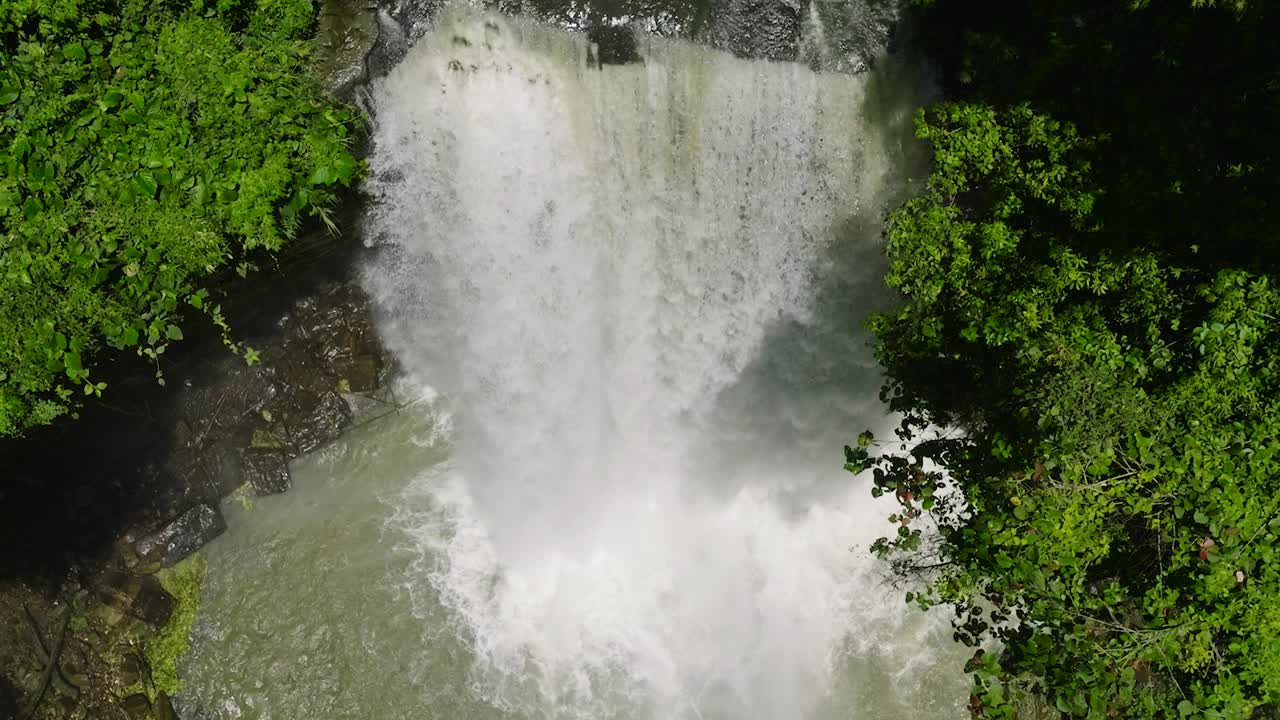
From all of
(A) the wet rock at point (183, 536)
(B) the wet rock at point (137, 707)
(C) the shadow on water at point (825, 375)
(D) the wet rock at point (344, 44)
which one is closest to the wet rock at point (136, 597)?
(A) the wet rock at point (183, 536)

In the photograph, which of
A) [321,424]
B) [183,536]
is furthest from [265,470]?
[183,536]

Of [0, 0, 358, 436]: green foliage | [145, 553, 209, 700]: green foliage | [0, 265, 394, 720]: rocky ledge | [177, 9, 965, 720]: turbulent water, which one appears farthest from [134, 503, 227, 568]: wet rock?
[0, 0, 358, 436]: green foliage

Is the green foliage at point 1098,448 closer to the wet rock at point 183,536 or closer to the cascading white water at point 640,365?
the cascading white water at point 640,365

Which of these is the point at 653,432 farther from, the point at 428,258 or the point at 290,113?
the point at 290,113

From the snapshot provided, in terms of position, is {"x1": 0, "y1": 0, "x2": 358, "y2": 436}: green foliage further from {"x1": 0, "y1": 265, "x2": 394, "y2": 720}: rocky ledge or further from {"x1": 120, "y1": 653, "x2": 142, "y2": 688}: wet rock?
{"x1": 120, "y1": 653, "x2": 142, "y2": 688}: wet rock

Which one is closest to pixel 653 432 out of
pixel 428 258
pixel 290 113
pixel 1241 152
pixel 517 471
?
pixel 517 471
